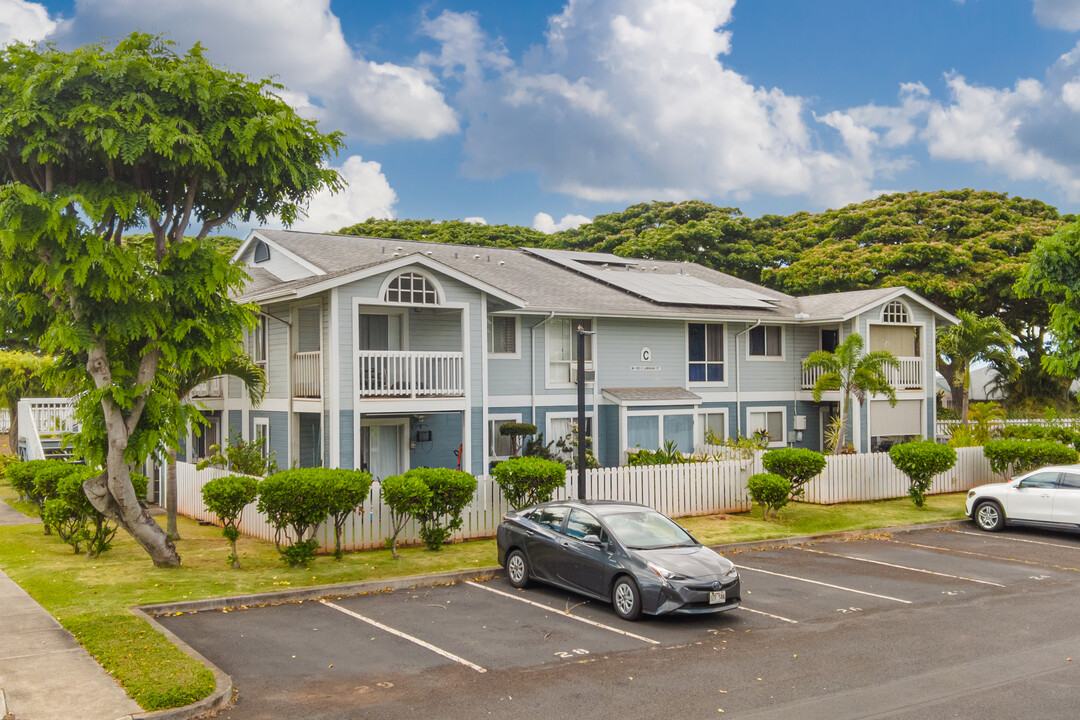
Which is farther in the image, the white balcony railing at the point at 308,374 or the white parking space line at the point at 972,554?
the white balcony railing at the point at 308,374

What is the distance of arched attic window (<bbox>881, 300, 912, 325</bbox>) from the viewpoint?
94.8 ft

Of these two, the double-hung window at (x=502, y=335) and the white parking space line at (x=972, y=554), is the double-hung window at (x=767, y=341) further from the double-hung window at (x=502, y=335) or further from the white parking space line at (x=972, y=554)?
the white parking space line at (x=972, y=554)

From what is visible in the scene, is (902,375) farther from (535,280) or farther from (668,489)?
(668,489)

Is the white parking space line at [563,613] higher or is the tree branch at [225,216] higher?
the tree branch at [225,216]

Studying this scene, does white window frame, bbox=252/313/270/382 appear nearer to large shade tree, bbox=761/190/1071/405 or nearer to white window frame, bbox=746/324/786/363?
white window frame, bbox=746/324/786/363

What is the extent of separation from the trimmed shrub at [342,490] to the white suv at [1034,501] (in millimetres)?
13383

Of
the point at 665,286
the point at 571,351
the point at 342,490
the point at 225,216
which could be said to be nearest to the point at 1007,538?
the point at 571,351

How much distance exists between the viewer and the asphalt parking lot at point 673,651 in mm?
8617

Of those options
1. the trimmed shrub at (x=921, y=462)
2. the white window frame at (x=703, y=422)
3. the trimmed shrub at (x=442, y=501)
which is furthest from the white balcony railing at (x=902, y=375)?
the trimmed shrub at (x=442, y=501)

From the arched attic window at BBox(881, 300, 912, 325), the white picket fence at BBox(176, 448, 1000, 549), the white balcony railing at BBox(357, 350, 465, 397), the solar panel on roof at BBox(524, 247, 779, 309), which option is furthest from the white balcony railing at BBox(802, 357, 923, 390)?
the white balcony railing at BBox(357, 350, 465, 397)

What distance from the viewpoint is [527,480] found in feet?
57.3

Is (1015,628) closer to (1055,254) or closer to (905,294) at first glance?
(1055,254)

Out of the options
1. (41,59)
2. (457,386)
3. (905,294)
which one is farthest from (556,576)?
(905,294)

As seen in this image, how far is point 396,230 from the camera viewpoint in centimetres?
5294
